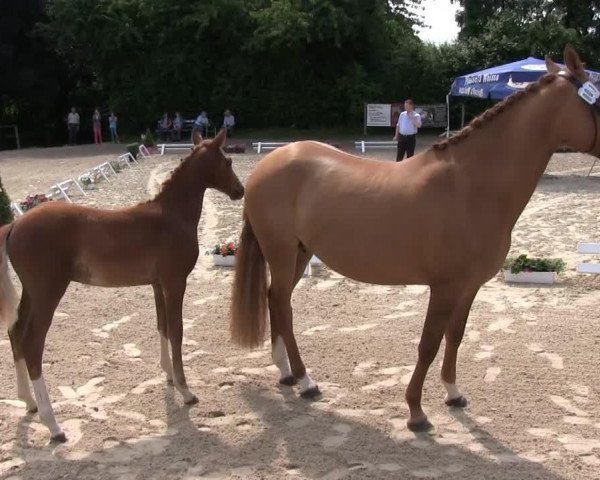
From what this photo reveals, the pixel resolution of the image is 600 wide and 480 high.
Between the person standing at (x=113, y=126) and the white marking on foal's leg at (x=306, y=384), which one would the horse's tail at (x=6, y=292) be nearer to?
the white marking on foal's leg at (x=306, y=384)

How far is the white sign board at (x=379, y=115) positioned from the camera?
95.5ft

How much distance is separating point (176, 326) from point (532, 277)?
466 centimetres

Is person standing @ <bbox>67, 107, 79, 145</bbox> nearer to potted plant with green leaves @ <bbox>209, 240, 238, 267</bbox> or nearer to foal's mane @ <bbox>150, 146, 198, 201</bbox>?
potted plant with green leaves @ <bbox>209, 240, 238, 267</bbox>

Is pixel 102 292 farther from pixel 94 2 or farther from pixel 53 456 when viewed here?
pixel 94 2

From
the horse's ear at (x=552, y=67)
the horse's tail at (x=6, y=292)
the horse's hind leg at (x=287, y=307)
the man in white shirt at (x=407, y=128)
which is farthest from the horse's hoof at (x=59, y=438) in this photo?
the man in white shirt at (x=407, y=128)

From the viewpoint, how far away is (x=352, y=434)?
437cm

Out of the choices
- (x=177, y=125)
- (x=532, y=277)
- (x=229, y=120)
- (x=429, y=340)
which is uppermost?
(x=229, y=120)

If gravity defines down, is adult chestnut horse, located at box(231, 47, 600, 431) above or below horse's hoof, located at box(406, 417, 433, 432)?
above

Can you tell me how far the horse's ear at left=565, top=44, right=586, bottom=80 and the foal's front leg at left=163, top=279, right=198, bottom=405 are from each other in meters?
2.90

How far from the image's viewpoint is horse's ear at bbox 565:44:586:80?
404 cm

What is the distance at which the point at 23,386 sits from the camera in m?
4.64

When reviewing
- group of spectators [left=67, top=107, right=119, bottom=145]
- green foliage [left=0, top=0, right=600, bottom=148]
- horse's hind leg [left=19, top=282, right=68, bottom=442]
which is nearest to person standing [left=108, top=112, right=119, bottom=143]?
group of spectators [left=67, top=107, right=119, bottom=145]

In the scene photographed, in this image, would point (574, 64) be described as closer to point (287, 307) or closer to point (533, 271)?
point (287, 307)

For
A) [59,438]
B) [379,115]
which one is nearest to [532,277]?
[59,438]
